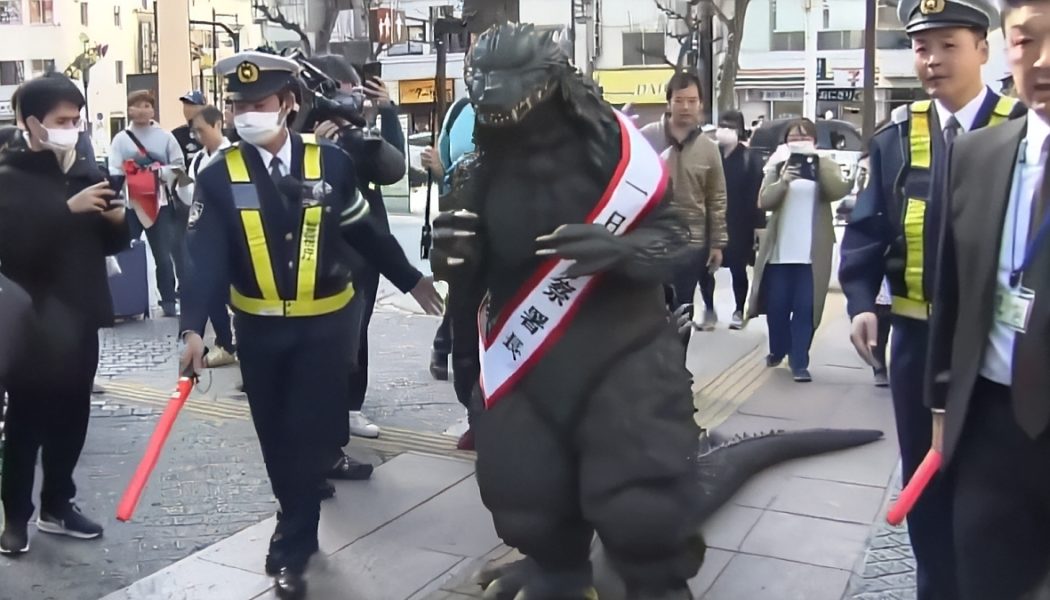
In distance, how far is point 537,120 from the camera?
3230mm

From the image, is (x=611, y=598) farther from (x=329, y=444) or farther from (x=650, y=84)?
(x=650, y=84)

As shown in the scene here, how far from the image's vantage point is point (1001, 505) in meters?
2.71

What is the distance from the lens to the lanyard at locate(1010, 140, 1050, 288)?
2627 millimetres

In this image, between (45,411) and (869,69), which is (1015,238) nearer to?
(45,411)

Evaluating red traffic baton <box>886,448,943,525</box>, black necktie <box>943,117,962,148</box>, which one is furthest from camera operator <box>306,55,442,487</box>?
red traffic baton <box>886,448,943,525</box>

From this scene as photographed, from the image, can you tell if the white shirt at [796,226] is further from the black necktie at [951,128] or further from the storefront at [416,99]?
the storefront at [416,99]

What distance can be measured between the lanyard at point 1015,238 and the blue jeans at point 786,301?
530cm

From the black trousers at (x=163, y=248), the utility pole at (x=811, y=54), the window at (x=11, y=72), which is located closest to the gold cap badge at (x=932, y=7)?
the black trousers at (x=163, y=248)

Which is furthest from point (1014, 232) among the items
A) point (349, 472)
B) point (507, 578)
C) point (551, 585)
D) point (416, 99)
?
point (416, 99)

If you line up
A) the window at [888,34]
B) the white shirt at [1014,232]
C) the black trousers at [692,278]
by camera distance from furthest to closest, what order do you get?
the window at [888,34] → the black trousers at [692,278] → the white shirt at [1014,232]

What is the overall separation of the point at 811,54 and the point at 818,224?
28818 mm

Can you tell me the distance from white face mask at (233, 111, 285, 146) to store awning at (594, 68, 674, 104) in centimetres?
3351

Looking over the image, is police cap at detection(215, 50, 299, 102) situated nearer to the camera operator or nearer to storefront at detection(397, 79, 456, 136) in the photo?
the camera operator

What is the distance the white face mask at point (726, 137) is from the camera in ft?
31.1
